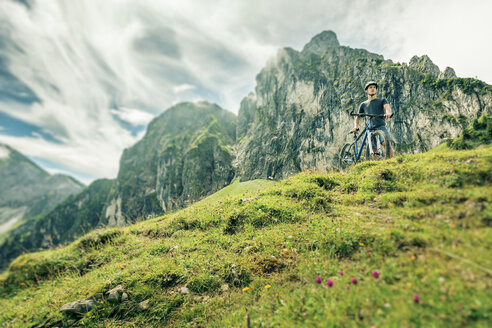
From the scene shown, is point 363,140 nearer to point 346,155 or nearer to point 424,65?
point 346,155

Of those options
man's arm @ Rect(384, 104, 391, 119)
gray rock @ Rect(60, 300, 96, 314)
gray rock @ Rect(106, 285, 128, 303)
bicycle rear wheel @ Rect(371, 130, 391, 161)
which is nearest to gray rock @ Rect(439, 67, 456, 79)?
man's arm @ Rect(384, 104, 391, 119)

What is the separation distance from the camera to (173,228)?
335 inches

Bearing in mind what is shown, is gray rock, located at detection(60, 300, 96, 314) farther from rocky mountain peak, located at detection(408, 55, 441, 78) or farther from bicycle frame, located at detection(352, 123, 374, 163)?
rocky mountain peak, located at detection(408, 55, 441, 78)

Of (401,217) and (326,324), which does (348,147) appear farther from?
(326,324)

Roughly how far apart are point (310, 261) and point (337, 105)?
160595 mm

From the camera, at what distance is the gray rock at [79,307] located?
489cm

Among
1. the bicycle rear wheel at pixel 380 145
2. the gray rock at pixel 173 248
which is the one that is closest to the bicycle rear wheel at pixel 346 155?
the bicycle rear wheel at pixel 380 145

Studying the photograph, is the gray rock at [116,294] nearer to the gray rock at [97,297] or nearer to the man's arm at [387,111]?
the gray rock at [97,297]

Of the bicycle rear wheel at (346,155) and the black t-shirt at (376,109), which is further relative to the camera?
the bicycle rear wheel at (346,155)

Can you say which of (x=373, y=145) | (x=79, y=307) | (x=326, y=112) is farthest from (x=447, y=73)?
(x=79, y=307)

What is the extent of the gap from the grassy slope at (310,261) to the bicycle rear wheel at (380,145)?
165 centimetres

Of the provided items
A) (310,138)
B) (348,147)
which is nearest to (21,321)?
(348,147)

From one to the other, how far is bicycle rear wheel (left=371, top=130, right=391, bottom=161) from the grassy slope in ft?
5.40

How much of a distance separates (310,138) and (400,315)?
522 feet
